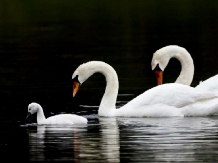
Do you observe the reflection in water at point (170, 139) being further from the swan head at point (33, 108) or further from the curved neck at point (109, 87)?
the swan head at point (33, 108)

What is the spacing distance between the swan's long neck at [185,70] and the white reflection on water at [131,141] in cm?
298

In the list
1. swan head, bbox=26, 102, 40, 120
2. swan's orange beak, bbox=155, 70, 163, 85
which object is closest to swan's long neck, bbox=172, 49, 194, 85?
swan's orange beak, bbox=155, 70, 163, 85

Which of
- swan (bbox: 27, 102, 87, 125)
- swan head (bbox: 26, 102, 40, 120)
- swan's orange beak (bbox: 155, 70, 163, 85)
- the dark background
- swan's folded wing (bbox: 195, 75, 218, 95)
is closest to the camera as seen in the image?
swan (bbox: 27, 102, 87, 125)

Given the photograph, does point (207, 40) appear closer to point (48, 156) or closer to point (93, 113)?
point (93, 113)

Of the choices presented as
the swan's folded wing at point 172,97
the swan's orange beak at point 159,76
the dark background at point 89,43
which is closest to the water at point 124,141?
the swan's folded wing at point 172,97

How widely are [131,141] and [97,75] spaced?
10.3 m

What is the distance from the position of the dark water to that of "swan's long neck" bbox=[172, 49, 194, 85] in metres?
0.99

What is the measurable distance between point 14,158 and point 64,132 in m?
2.20

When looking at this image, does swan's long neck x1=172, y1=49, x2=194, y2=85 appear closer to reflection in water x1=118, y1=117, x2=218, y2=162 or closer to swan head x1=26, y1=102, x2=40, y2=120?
reflection in water x1=118, y1=117, x2=218, y2=162

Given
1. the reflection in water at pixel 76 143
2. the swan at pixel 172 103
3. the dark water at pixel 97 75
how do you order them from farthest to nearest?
1. the swan at pixel 172 103
2. the dark water at pixel 97 75
3. the reflection in water at pixel 76 143

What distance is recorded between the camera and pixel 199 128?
16281mm

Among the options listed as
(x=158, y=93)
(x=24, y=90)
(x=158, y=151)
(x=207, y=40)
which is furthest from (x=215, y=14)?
(x=158, y=151)

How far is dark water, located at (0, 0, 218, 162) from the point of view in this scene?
14.6 metres

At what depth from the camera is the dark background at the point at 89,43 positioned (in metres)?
21.8
